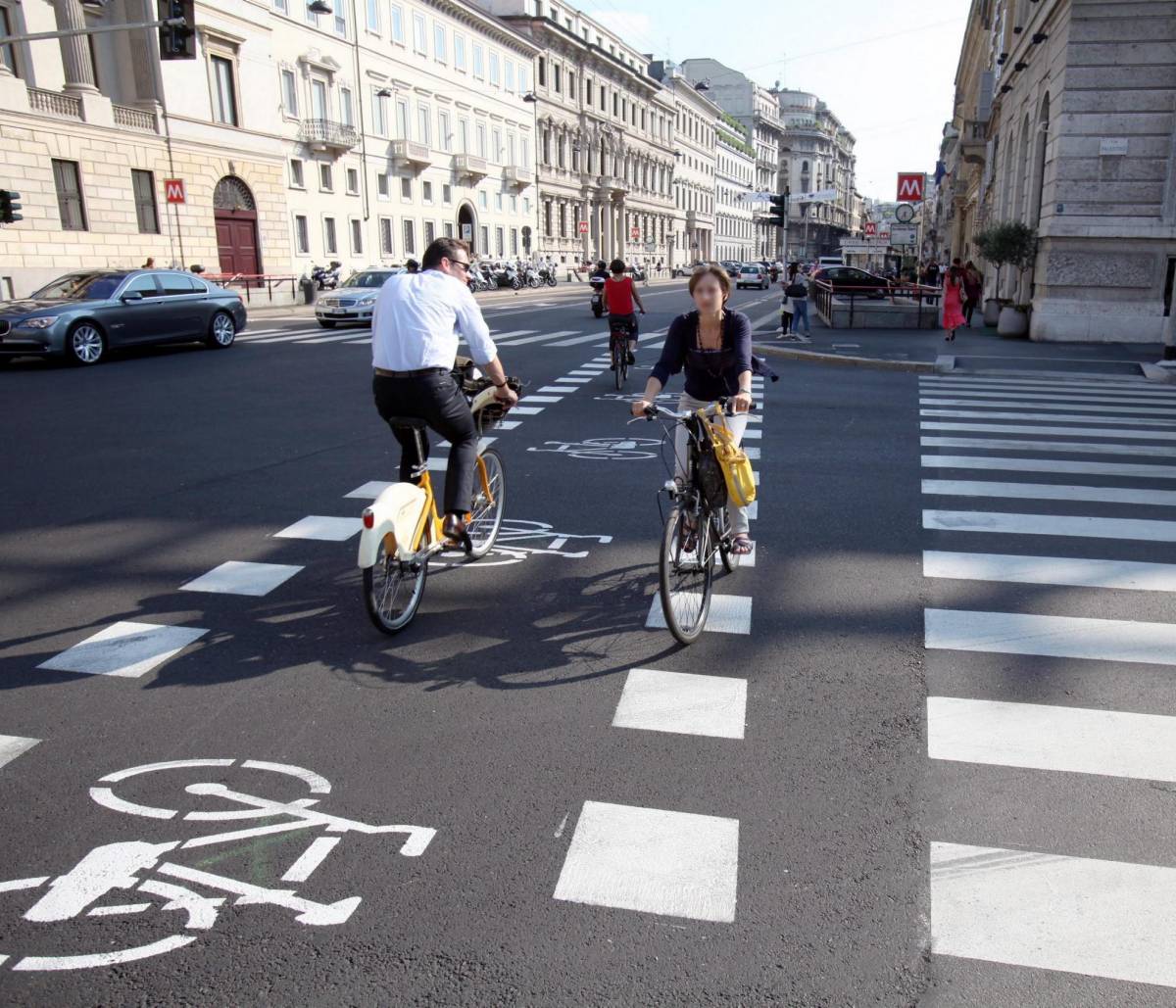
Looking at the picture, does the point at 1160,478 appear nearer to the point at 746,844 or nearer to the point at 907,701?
the point at 907,701

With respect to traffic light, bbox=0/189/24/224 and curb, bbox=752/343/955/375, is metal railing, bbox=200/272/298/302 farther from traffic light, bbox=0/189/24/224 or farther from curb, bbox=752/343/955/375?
A: curb, bbox=752/343/955/375

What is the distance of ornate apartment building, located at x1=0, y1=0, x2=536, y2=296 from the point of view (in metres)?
32.1

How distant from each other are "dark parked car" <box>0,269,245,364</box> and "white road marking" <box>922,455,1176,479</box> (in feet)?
46.6

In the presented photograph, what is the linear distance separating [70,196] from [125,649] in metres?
33.7

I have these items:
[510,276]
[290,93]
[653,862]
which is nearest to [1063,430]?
[653,862]

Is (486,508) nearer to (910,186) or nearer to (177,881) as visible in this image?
(177,881)

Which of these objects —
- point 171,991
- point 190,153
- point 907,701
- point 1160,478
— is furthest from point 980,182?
point 171,991

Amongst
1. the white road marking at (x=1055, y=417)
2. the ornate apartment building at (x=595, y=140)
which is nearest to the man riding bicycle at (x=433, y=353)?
the white road marking at (x=1055, y=417)

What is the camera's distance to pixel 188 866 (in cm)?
309

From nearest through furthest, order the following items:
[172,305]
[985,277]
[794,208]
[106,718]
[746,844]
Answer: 1. [746,844]
2. [106,718]
3. [172,305]
4. [985,277]
5. [794,208]

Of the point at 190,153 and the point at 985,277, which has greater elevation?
the point at 190,153

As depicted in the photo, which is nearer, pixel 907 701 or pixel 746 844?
pixel 746 844

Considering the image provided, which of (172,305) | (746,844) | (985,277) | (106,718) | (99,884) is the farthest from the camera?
(985,277)

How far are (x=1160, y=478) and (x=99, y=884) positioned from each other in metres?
8.60
